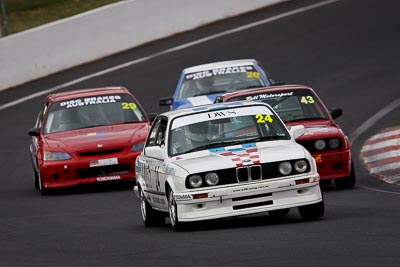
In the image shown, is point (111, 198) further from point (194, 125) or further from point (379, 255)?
point (379, 255)

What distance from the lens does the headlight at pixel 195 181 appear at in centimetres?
1138

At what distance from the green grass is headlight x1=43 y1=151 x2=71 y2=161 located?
14.0 m

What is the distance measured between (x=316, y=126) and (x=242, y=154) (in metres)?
4.38

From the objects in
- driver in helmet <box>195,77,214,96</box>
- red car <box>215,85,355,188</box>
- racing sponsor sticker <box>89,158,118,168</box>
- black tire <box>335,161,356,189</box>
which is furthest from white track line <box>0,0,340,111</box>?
black tire <box>335,161,356,189</box>

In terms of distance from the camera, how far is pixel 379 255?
8.68 metres

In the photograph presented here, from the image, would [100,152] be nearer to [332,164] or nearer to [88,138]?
[88,138]

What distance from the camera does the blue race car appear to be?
70.2ft

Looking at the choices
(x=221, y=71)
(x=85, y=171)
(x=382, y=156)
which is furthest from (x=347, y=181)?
(x=221, y=71)

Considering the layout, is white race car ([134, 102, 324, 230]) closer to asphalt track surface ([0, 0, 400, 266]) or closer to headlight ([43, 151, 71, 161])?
asphalt track surface ([0, 0, 400, 266])

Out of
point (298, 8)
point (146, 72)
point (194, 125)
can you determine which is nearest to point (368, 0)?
point (298, 8)

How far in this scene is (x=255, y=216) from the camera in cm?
1309

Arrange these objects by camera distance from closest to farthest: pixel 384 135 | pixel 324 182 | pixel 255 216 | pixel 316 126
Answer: pixel 255 216 < pixel 316 126 < pixel 324 182 < pixel 384 135

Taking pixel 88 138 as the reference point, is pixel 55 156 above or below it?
below

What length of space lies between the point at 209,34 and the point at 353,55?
4729 mm
